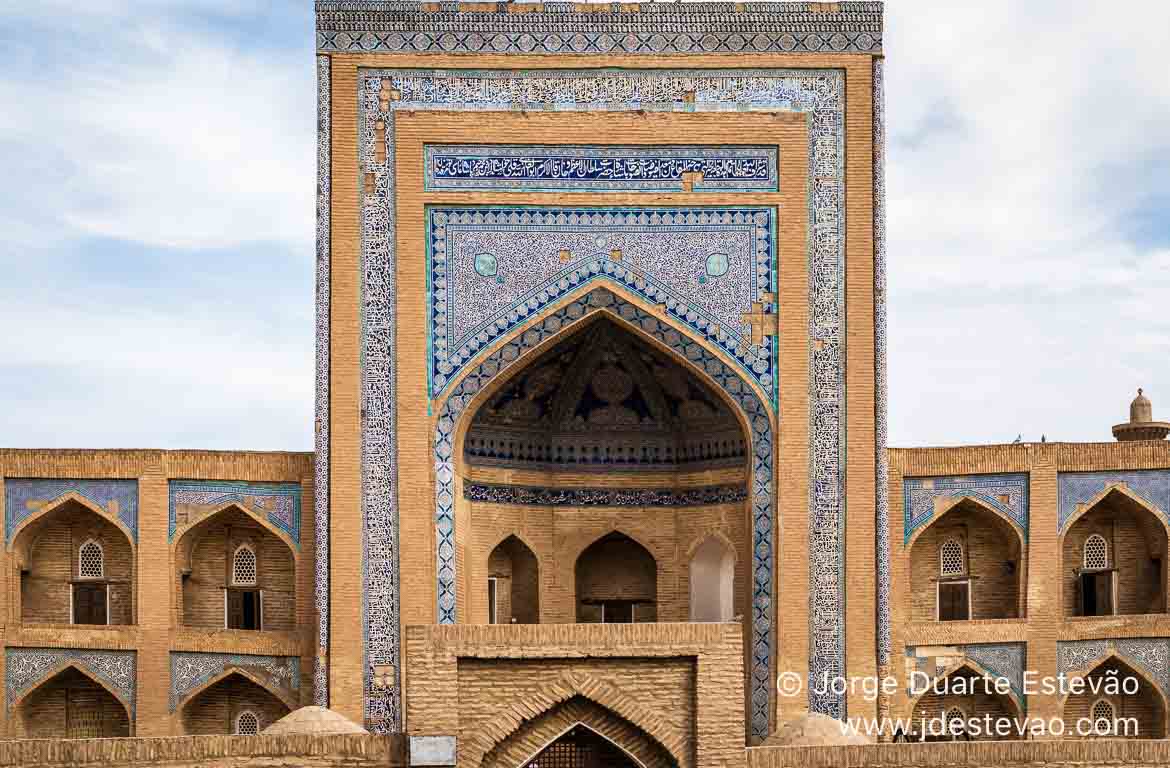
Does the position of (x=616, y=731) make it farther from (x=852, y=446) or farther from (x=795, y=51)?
(x=795, y=51)

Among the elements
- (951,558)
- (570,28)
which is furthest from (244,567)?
(951,558)

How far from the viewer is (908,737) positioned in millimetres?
13648

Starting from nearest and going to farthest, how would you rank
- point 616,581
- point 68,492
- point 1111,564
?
point 68,492, point 1111,564, point 616,581

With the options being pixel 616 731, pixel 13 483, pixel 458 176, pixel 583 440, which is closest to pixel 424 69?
pixel 458 176

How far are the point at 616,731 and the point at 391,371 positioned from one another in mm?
3991

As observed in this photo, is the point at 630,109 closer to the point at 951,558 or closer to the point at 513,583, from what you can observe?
the point at 513,583

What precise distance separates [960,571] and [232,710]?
5338 millimetres

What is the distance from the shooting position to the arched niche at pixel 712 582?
14531 mm

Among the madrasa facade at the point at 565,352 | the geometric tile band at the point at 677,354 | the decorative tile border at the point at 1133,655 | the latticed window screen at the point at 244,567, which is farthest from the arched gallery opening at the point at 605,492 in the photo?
the decorative tile border at the point at 1133,655

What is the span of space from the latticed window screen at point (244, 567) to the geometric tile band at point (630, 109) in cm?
145

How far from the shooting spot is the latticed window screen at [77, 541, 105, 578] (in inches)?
557

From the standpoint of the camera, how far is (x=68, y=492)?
13.8 meters

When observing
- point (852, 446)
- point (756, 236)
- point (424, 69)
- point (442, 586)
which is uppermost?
point (424, 69)

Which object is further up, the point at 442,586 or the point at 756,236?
the point at 756,236
